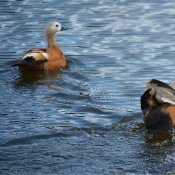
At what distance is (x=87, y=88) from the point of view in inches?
474

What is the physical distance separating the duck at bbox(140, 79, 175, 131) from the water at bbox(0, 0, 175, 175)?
0.20 metres

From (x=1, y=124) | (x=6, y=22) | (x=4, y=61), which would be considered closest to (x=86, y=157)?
(x=1, y=124)

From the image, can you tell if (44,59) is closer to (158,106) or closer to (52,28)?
(52,28)

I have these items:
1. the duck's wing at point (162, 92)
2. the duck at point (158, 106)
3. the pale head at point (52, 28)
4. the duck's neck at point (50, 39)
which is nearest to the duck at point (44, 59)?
the duck's neck at point (50, 39)

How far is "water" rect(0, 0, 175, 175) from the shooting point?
8.64 meters

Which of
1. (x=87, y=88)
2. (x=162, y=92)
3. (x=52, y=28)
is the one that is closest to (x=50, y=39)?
(x=52, y=28)

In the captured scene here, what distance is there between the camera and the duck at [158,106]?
9.27m

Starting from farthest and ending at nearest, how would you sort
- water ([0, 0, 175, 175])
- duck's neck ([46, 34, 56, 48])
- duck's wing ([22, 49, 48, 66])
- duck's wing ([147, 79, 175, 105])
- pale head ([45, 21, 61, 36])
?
pale head ([45, 21, 61, 36]) < duck's neck ([46, 34, 56, 48]) < duck's wing ([22, 49, 48, 66]) < duck's wing ([147, 79, 175, 105]) < water ([0, 0, 175, 175])

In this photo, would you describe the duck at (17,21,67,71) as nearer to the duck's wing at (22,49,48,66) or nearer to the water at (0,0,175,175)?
the duck's wing at (22,49,48,66)

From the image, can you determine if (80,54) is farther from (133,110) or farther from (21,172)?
(21,172)

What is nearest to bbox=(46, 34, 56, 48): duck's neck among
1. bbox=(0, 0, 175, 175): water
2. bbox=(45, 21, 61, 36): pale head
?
bbox=(45, 21, 61, 36): pale head

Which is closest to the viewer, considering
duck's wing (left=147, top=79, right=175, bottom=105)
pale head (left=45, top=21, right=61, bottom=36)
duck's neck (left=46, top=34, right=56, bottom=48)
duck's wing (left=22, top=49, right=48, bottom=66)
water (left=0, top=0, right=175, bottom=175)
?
water (left=0, top=0, right=175, bottom=175)

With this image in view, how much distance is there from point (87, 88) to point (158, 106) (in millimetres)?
2689

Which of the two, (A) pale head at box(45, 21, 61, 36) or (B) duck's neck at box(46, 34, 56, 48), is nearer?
(B) duck's neck at box(46, 34, 56, 48)
